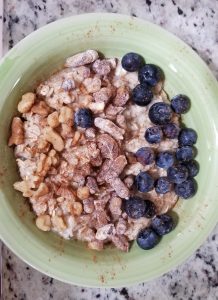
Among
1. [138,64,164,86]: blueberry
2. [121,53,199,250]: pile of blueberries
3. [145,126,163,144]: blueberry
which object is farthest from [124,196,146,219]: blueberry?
[138,64,164,86]: blueberry

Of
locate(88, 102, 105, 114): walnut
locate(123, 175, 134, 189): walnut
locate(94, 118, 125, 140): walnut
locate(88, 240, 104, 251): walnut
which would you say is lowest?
locate(88, 240, 104, 251): walnut

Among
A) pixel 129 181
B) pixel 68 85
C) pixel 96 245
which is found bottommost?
pixel 96 245

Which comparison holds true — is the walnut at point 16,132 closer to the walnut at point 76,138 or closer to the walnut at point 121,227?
the walnut at point 76,138

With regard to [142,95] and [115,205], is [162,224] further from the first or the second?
[142,95]

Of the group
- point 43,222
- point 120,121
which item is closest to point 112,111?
point 120,121

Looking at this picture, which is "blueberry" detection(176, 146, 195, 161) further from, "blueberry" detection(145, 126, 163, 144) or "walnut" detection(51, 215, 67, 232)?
"walnut" detection(51, 215, 67, 232)

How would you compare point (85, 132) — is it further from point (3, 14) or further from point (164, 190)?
point (3, 14)
